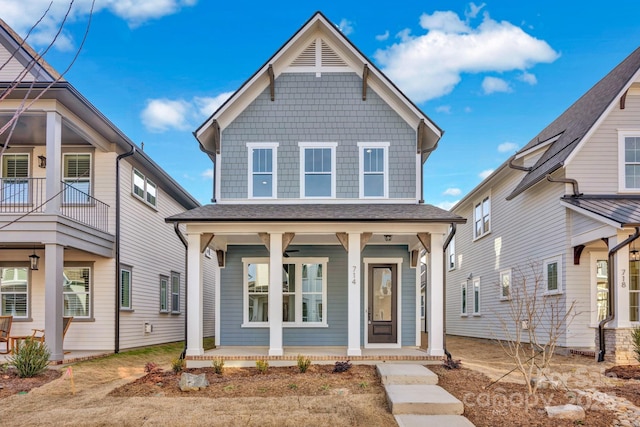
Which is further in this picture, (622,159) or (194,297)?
(622,159)

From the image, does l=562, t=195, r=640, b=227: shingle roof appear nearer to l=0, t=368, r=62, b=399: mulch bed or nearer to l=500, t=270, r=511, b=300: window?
l=500, t=270, r=511, b=300: window

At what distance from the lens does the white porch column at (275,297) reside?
1109cm

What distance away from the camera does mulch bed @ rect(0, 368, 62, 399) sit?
8696 mm

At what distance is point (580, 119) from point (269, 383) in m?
11.2

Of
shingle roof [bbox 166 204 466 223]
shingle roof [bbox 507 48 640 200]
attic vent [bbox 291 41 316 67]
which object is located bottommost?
shingle roof [bbox 166 204 466 223]

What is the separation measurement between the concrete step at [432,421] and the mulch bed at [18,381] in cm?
654

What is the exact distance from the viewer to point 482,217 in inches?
793

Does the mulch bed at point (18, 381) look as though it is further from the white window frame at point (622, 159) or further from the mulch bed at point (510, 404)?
the white window frame at point (622, 159)

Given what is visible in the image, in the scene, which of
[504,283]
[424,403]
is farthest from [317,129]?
[504,283]

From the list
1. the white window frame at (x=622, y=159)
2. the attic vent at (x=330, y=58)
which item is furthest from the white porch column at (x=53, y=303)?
the white window frame at (x=622, y=159)

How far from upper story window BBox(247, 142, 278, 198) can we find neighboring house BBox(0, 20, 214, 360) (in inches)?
150

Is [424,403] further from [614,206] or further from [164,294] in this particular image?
[164,294]

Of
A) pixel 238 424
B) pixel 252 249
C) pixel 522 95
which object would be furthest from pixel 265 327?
pixel 522 95

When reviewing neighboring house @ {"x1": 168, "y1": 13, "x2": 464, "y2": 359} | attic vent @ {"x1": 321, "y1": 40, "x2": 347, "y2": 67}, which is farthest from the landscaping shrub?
attic vent @ {"x1": 321, "y1": 40, "x2": 347, "y2": 67}
